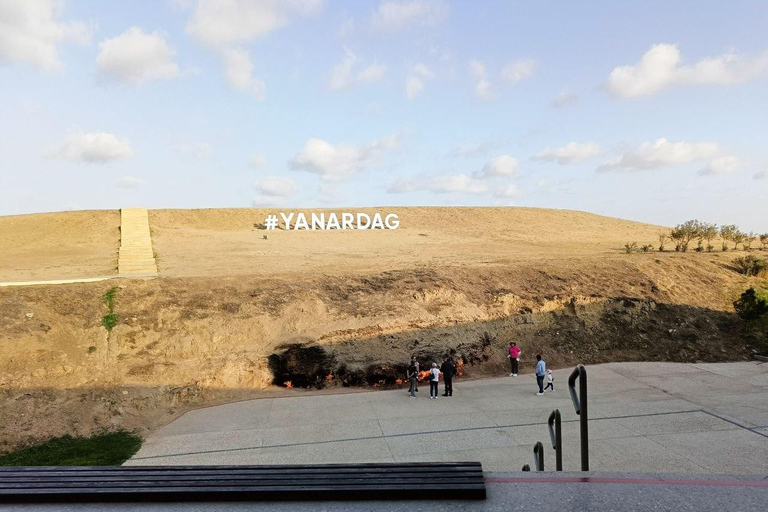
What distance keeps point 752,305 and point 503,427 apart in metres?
15.8

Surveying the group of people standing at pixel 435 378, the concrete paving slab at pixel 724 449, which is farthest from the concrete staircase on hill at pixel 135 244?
the concrete paving slab at pixel 724 449

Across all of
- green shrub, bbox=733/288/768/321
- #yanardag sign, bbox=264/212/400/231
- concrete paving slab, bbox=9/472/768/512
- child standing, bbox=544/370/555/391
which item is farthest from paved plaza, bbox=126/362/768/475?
#yanardag sign, bbox=264/212/400/231

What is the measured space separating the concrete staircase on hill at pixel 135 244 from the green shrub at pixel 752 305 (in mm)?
27269

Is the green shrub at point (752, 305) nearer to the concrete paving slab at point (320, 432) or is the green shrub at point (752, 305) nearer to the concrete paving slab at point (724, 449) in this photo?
the concrete paving slab at point (724, 449)

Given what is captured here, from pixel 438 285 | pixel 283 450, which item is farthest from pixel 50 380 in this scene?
pixel 438 285

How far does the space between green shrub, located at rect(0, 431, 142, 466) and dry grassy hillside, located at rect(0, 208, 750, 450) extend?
1.90 ft

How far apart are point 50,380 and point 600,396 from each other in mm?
16909

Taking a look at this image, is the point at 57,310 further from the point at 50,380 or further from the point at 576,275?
the point at 576,275

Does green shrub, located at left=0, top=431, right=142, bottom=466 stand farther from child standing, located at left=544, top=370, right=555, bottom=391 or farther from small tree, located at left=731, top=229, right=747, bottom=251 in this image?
small tree, located at left=731, top=229, right=747, bottom=251

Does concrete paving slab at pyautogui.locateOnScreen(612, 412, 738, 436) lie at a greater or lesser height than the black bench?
lesser

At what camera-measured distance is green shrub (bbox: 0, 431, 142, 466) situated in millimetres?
12203

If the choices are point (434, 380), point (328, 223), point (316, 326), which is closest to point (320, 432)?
point (434, 380)

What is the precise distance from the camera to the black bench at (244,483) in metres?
4.91

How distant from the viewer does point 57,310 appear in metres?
18.0
